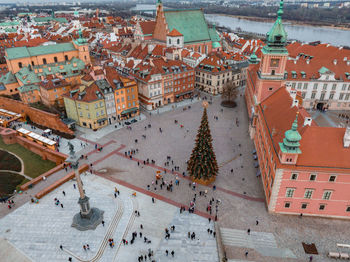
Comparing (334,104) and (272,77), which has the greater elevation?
(272,77)

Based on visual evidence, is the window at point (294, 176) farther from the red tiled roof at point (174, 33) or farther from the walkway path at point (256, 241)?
the red tiled roof at point (174, 33)

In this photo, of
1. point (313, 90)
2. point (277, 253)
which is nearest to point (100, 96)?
point (277, 253)

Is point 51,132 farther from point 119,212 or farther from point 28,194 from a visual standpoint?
point 119,212

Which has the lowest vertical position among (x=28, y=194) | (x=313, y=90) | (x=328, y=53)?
(x=28, y=194)

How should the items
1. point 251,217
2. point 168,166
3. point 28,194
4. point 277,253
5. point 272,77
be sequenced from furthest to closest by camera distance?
point 272,77 < point 168,166 < point 28,194 < point 251,217 < point 277,253

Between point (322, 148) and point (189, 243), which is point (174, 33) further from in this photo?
point (189, 243)

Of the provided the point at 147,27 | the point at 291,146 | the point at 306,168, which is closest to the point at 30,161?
the point at 291,146
